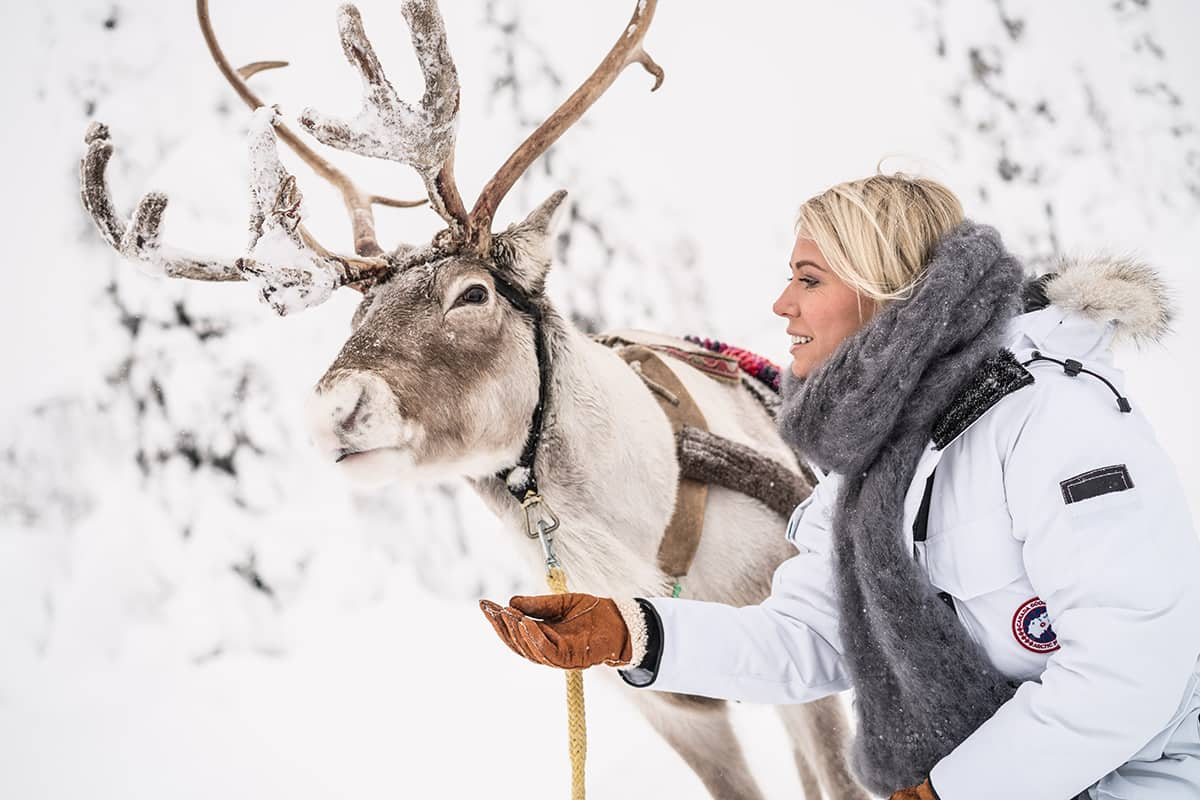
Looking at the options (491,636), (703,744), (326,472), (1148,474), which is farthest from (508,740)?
(1148,474)

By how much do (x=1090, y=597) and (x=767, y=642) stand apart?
0.57 metres

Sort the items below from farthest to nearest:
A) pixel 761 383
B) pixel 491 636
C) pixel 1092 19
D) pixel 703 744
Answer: pixel 1092 19 < pixel 491 636 < pixel 761 383 < pixel 703 744

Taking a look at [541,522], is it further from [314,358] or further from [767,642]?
[314,358]

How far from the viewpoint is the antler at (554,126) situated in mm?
1951

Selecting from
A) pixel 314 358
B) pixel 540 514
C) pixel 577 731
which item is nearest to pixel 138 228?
pixel 540 514

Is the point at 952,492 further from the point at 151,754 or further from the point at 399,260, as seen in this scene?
the point at 151,754

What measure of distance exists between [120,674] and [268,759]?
1113mm

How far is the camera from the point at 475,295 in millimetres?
1875

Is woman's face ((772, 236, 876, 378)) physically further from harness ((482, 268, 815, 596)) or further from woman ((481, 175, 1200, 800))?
harness ((482, 268, 815, 596))

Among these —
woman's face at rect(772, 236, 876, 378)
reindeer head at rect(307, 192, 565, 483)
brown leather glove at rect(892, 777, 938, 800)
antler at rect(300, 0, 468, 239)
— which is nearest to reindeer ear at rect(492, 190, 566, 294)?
reindeer head at rect(307, 192, 565, 483)

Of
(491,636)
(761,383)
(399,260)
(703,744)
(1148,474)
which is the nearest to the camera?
(1148,474)

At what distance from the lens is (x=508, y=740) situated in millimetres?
3359

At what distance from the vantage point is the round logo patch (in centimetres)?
116

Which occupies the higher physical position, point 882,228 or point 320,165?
point 320,165
